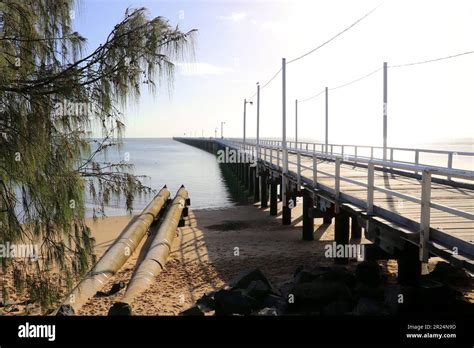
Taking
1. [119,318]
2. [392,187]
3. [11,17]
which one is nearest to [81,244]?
[119,318]

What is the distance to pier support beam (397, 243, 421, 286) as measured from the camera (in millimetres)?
6852

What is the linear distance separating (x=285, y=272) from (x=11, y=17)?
8.66 meters

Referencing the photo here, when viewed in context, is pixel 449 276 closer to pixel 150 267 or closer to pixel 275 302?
pixel 275 302

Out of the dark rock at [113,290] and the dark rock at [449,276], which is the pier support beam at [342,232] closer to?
the dark rock at [449,276]

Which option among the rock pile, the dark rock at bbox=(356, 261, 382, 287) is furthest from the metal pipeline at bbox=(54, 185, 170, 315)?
the dark rock at bbox=(356, 261, 382, 287)

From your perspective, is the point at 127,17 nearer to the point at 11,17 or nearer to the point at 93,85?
the point at 93,85

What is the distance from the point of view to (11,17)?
14.4ft

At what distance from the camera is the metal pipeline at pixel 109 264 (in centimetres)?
711

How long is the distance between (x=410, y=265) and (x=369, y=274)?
5.57ft

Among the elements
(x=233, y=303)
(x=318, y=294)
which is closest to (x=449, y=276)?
(x=318, y=294)

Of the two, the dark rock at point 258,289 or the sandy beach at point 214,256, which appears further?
the sandy beach at point 214,256

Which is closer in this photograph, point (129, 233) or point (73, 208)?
point (73, 208)

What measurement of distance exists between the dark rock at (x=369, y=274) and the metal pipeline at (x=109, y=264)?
4.28m

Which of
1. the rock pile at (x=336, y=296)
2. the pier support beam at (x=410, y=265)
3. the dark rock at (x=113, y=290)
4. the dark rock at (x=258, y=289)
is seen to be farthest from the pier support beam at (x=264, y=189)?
the pier support beam at (x=410, y=265)
